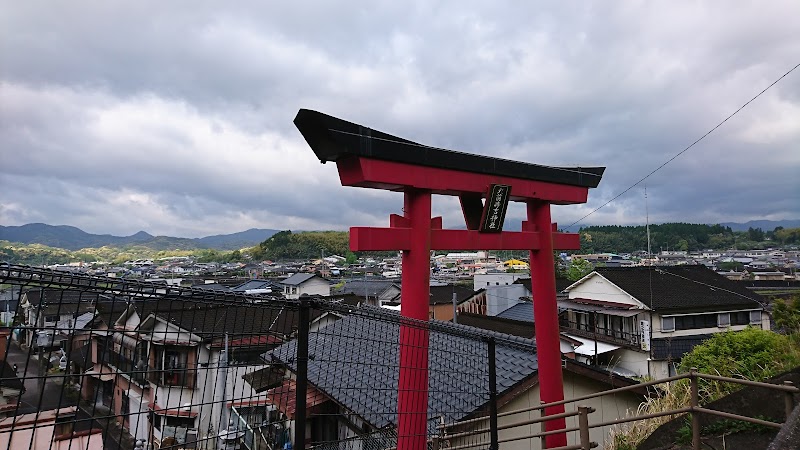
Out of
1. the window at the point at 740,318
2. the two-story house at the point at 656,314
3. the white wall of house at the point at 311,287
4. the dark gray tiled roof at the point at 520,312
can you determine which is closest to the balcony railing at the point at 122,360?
the two-story house at the point at 656,314

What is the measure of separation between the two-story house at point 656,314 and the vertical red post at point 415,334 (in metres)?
Result: 17.2

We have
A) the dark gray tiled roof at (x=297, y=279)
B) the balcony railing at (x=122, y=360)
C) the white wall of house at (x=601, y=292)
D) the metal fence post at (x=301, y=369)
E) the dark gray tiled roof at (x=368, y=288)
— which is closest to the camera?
the balcony railing at (x=122, y=360)

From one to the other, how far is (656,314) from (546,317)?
17.2 metres

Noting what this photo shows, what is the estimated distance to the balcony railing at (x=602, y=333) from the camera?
22.8m

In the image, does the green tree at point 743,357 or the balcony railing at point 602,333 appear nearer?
the green tree at point 743,357

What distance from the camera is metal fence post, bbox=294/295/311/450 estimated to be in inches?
116

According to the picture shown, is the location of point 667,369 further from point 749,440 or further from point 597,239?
point 597,239

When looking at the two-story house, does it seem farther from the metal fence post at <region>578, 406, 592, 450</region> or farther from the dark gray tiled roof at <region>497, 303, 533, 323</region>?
the metal fence post at <region>578, 406, 592, 450</region>

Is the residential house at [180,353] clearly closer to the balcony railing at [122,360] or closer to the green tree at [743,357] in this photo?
the balcony railing at [122,360]

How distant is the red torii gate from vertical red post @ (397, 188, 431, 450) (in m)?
0.01

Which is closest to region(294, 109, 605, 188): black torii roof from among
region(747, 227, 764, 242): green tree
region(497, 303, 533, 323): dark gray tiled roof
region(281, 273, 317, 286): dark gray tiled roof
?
region(497, 303, 533, 323): dark gray tiled roof

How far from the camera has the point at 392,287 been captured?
41.9 metres

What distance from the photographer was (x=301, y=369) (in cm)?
304

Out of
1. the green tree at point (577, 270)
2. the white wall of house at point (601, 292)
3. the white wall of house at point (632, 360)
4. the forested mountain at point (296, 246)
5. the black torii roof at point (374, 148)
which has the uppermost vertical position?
the forested mountain at point (296, 246)
